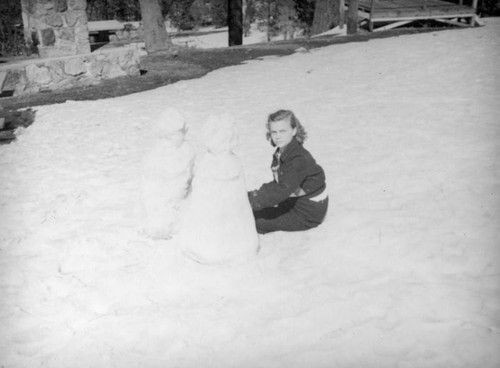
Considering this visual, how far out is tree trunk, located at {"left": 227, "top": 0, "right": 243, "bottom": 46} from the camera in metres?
14.2

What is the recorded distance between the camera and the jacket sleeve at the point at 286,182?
3180 mm

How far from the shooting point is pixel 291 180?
318cm

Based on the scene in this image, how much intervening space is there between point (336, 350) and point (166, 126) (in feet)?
6.36

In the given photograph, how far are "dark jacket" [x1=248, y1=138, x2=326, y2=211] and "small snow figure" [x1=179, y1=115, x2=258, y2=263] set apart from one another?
0.69ft

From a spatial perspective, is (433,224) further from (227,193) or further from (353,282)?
(227,193)

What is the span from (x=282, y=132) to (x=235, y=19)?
1227 centimetres

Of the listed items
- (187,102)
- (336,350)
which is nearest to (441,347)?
(336,350)

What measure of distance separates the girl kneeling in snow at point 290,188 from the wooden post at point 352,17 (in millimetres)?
11224

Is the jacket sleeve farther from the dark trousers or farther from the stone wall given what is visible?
the stone wall

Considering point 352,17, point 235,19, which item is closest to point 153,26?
point 235,19

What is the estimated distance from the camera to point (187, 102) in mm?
7145

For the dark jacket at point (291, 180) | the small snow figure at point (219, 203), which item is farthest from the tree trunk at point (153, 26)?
the small snow figure at point (219, 203)

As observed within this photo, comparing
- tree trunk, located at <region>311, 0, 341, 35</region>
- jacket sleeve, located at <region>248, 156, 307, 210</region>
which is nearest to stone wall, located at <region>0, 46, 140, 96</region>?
jacket sleeve, located at <region>248, 156, 307, 210</region>

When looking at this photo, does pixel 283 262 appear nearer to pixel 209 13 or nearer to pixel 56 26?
pixel 56 26
